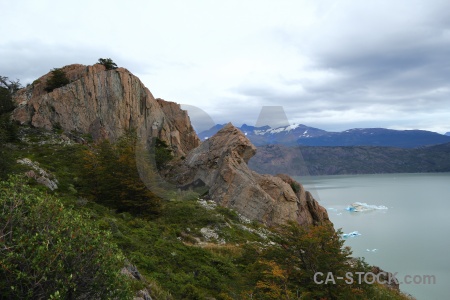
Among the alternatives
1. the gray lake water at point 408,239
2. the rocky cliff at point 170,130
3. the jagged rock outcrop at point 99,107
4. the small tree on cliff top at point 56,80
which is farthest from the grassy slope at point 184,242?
the small tree on cliff top at point 56,80

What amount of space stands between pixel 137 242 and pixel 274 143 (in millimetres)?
11121

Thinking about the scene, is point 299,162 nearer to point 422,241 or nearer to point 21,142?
point 21,142

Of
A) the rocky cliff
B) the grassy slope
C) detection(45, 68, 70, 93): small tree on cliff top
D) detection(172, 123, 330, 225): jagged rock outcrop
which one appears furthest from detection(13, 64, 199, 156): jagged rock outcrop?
detection(172, 123, 330, 225): jagged rock outcrop

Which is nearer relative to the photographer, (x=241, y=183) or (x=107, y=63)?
(x=241, y=183)

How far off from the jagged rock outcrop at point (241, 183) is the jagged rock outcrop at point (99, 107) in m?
15.2

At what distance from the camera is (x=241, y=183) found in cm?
3111

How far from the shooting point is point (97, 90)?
163ft

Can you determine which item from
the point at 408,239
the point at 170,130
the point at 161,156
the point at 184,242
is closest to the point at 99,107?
the point at 170,130

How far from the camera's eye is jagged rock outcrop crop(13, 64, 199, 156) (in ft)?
150

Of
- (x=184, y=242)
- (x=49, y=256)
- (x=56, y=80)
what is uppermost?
(x=56, y=80)

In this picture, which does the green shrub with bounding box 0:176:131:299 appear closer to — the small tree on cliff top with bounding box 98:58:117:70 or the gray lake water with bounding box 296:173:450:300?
the gray lake water with bounding box 296:173:450:300

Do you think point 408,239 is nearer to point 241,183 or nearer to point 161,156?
point 241,183

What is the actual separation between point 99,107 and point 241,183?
2934 centimetres

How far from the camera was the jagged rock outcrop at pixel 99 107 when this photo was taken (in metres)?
45.6
